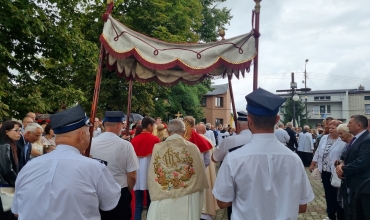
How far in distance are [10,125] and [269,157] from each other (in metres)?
4.11

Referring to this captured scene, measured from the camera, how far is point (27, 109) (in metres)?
12.8

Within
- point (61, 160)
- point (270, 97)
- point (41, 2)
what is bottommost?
point (61, 160)

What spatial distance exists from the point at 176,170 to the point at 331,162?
10.6 feet

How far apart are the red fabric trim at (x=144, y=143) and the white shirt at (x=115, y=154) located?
1.90 meters

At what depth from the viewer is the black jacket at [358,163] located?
522 cm

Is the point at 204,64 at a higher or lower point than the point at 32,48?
lower

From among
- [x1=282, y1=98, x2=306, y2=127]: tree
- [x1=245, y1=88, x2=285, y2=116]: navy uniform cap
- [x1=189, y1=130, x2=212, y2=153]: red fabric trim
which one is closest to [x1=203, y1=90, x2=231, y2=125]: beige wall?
[x1=282, y1=98, x2=306, y2=127]: tree

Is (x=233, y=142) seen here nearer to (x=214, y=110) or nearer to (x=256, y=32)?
(x=256, y=32)

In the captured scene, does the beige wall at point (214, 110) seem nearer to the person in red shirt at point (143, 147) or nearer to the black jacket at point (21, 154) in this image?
the person in red shirt at point (143, 147)

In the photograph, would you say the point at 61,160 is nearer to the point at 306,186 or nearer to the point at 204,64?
the point at 306,186

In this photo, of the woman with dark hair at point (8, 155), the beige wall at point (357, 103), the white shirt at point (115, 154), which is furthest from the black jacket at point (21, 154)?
the beige wall at point (357, 103)

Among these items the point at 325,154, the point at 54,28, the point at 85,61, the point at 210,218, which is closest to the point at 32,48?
the point at 54,28

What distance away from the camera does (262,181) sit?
2.78 metres

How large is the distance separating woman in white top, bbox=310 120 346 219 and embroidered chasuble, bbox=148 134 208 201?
9.46 ft
